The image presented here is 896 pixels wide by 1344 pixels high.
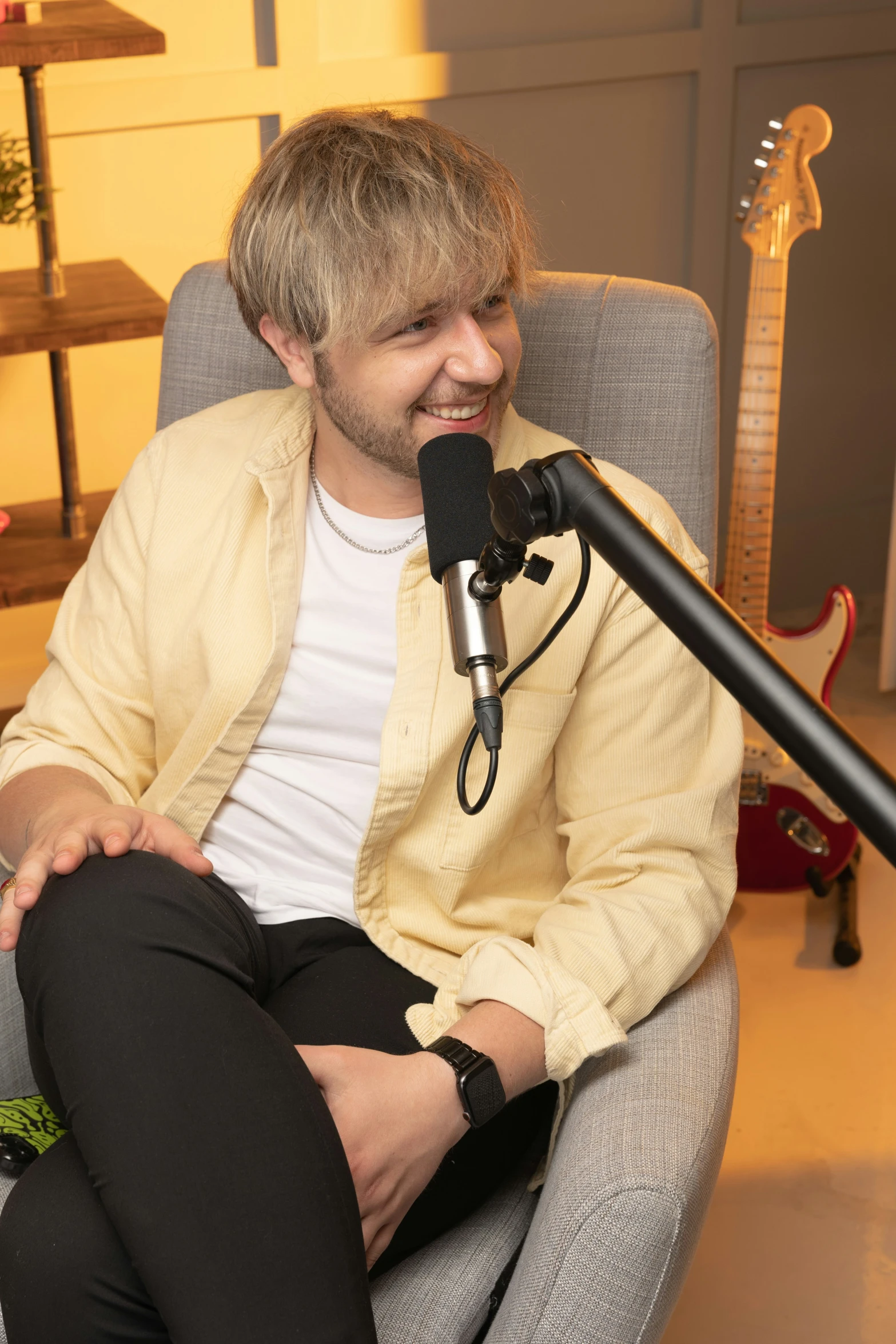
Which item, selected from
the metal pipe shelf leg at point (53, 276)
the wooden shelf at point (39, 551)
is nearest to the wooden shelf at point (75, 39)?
the metal pipe shelf leg at point (53, 276)

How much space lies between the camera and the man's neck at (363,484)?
1.26 meters

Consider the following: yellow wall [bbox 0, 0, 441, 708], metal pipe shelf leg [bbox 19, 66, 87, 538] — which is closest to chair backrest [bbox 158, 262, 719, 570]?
metal pipe shelf leg [bbox 19, 66, 87, 538]

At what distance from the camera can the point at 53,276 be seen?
203 centimetres

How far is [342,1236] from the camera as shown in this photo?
35.9 inches

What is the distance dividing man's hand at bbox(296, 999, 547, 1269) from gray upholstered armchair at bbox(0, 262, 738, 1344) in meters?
0.08

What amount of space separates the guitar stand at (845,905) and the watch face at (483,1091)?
125cm

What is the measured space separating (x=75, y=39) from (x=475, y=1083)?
149cm

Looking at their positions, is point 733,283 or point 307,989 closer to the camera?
point 307,989

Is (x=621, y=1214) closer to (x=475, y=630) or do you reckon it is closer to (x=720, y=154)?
(x=475, y=630)

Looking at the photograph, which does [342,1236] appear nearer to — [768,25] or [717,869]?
[717,869]

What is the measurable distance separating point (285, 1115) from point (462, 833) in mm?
346

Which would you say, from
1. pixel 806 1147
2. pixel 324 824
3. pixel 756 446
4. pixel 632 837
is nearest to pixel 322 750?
pixel 324 824

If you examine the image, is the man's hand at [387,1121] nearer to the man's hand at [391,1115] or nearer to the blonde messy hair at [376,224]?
the man's hand at [391,1115]

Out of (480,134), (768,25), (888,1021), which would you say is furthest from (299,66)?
(888,1021)
